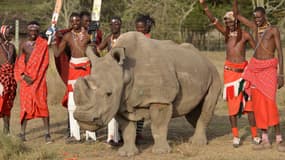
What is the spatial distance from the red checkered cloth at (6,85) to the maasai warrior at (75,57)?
2.90 ft

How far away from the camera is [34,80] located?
356 inches

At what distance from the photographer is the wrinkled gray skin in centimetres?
730

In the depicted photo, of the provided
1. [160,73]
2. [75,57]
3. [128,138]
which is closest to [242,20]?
[160,73]

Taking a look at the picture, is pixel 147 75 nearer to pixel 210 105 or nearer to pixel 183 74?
pixel 183 74

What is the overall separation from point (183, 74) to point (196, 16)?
79.6 ft

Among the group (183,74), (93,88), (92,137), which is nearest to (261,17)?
(183,74)

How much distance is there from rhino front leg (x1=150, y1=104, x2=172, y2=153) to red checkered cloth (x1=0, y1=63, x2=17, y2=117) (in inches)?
104

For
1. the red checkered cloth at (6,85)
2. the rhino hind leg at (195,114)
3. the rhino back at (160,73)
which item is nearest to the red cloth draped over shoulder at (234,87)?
the rhino back at (160,73)

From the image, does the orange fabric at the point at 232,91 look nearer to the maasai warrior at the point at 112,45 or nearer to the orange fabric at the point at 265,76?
the orange fabric at the point at 265,76

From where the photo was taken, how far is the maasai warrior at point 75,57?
8859 mm

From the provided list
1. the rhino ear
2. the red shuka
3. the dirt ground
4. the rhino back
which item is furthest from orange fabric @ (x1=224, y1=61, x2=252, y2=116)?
the rhino ear

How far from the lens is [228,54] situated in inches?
335

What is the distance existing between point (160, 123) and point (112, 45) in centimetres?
164

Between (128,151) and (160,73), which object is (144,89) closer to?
(160,73)
